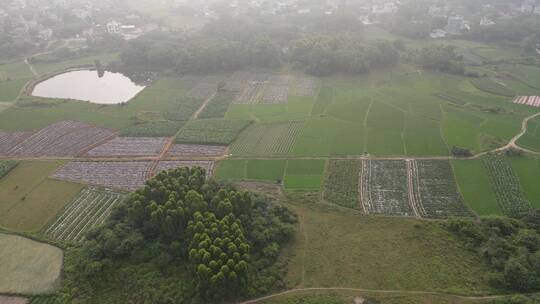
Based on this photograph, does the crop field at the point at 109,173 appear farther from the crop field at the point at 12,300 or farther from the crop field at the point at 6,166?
the crop field at the point at 12,300

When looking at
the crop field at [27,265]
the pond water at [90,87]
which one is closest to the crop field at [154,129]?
the pond water at [90,87]

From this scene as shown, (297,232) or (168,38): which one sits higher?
(168,38)

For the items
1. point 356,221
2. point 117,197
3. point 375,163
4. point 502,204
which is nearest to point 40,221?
point 117,197

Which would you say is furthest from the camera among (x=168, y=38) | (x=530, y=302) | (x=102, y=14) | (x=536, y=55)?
(x=102, y=14)

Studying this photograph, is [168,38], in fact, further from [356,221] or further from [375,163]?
[356,221]

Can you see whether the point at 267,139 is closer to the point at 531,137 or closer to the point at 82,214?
the point at 82,214

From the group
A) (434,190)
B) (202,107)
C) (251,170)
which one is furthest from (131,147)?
(434,190)
